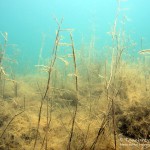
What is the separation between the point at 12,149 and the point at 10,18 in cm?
12418

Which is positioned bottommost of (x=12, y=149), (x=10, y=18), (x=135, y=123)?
(x=12, y=149)

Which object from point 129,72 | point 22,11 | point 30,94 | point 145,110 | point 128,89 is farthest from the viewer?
point 22,11

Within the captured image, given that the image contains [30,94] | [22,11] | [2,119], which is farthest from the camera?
[22,11]

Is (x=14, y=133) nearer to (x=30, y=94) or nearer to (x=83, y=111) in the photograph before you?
(x=83, y=111)

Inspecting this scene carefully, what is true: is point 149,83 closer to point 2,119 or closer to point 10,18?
point 2,119

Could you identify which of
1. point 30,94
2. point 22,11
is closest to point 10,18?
point 22,11

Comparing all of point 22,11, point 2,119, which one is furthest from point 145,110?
point 22,11

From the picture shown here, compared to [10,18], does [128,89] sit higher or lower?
lower

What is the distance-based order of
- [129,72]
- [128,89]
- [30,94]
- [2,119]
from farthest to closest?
[30,94] → [129,72] → [128,89] → [2,119]

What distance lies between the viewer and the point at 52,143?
323cm

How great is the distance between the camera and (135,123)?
3.72 m

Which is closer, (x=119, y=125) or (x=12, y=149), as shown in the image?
(x=12, y=149)

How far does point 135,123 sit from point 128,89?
0.96 meters

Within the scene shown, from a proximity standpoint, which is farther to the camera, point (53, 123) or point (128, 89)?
point (128, 89)
